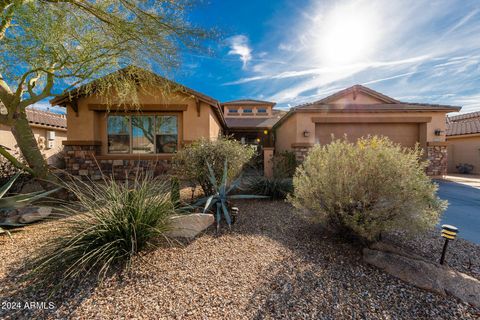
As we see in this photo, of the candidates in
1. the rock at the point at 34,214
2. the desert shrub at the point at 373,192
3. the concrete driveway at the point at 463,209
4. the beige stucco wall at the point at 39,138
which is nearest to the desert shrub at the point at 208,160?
the desert shrub at the point at 373,192

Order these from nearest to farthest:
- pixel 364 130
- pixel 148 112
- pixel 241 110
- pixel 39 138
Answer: pixel 148 112 → pixel 364 130 → pixel 39 138 → pixel 241 110

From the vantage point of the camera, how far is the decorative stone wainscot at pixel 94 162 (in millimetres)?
8555

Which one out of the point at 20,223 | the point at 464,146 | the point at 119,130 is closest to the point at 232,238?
the point at 20,223

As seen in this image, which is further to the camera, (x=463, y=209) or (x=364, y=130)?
(x=364, y=130)

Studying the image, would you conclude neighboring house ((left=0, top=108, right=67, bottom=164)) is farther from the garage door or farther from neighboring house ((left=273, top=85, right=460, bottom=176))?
the garage door

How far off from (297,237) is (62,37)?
276 inches

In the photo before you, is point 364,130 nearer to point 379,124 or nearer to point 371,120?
point 371,120

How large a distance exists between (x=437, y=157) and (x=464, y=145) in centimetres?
647

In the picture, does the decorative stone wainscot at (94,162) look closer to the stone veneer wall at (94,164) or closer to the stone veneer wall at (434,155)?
the stone veneer wall at (94,164)

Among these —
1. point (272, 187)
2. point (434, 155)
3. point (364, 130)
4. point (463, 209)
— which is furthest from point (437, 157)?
point (272, 187)

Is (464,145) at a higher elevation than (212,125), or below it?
below

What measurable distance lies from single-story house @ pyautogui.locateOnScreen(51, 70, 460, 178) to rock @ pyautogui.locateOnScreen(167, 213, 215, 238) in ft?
16.7

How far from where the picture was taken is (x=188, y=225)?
3.49m

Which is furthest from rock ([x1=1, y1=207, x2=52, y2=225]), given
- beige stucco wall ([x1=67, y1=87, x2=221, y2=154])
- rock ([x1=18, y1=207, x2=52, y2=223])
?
beige stucco wall ([x1=67, y1=87, x2=221, y2=154])
